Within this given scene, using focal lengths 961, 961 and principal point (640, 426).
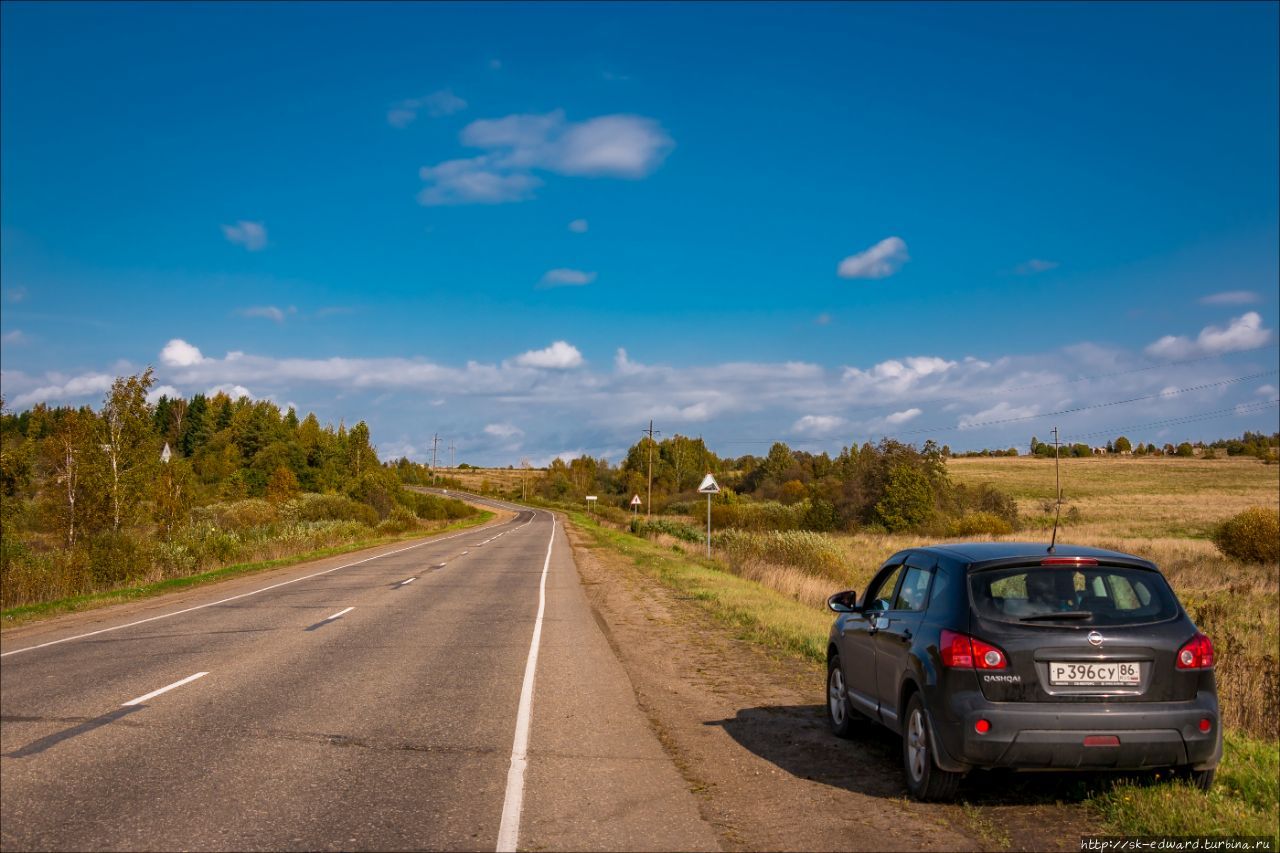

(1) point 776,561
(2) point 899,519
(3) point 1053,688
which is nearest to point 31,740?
(3) point 1053,688

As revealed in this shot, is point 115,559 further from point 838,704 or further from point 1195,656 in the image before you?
point 1195,656

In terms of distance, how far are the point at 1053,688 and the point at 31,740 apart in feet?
27.1

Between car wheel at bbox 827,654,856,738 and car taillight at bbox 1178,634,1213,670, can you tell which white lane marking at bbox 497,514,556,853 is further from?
car taillight at bbox 1178,634,1213,670

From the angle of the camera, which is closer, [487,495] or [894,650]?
[894,650]

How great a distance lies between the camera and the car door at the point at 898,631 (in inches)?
269

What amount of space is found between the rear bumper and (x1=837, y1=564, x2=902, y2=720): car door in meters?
1.61

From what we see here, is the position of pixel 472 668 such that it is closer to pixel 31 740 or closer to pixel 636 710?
pixel 636 710

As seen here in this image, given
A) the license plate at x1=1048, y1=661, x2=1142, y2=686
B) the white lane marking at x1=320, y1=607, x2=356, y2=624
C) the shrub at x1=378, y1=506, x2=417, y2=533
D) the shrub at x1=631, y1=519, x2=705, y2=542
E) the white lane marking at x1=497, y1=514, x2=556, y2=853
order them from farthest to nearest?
the shrub at x1=378, y1=506, x2=417, y2=533, the shrub at x1=631, y1=519, x2=705, y2=542, the white lane marking at x1=320, y1=607, x2=356, y2=624, the license plate at x1=1048, y1=661, x2=1142, y2=686, the white lane marking at x1=497, y1=514, x2=556, y2=853

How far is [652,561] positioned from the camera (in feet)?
114

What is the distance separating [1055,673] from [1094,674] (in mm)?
234

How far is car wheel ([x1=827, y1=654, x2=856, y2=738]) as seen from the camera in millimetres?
8219

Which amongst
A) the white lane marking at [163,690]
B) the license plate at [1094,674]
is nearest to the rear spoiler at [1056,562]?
the license plate at [1094,674]

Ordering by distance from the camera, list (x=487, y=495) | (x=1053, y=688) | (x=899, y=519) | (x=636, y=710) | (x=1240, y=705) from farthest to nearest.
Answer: (x=487, y=495) < (x=899, y=519) < (x=1240, y=705) < (x=636, y=710) < (x=1053, y=688)

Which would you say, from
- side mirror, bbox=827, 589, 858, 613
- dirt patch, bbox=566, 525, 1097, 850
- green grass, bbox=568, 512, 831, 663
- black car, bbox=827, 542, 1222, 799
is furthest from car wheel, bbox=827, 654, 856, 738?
green grass, bbox=568, 512, 831, 663
